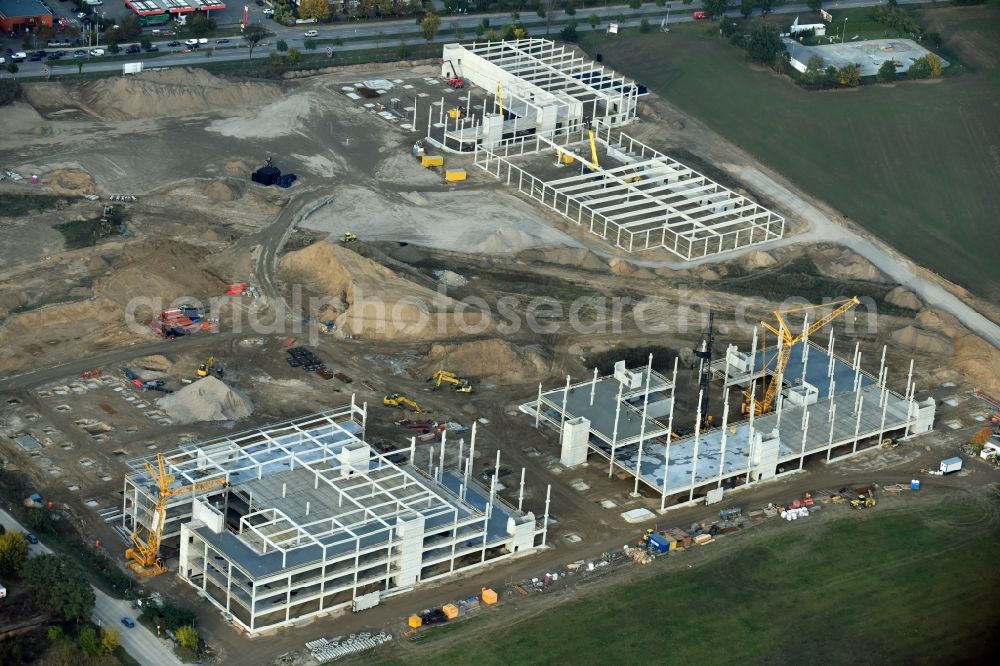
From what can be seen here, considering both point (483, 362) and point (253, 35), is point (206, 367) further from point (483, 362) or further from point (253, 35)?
point (253, 35)

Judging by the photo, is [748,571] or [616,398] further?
[616,398]

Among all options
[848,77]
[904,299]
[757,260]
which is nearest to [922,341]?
[904,299]

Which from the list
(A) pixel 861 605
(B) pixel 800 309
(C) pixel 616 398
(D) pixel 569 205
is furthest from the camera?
(D) pixel 569 205

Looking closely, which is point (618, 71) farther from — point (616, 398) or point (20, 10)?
point (616, 398)

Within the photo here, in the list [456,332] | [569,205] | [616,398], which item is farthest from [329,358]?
[569,205]

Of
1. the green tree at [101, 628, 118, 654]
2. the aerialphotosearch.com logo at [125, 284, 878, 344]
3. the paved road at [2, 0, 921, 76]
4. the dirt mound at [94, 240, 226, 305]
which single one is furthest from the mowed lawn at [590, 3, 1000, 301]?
the green tree at [101, 628, 118, 654]

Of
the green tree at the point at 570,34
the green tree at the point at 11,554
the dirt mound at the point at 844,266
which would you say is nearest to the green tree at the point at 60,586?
the green tree at the point at 11,554

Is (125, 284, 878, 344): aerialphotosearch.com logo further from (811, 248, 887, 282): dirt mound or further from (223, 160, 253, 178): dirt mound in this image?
(223, 160, 253, 178): dirt mound
